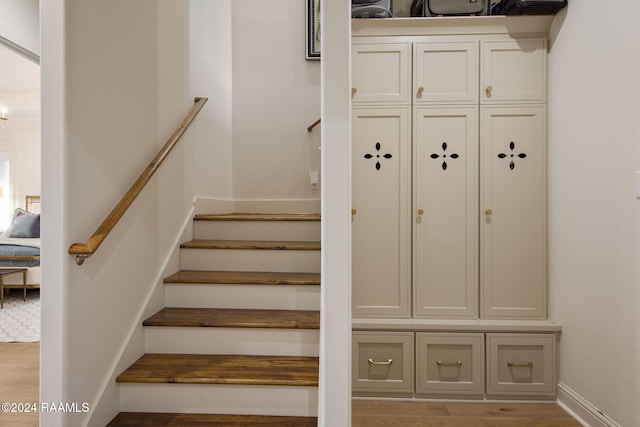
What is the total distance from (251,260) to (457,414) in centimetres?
161

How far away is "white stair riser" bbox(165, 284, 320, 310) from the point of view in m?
1.99

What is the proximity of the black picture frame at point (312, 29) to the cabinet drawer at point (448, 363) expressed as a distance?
2721mm

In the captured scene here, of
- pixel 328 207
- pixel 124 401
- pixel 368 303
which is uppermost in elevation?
pixel 328 207

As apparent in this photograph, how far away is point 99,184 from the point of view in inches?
60.4

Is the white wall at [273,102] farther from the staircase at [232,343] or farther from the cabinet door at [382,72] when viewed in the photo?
the staircase at [232,343]

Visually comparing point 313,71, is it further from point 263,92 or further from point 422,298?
point 422,298

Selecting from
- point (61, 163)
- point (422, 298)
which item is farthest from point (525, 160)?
point (61, 163)

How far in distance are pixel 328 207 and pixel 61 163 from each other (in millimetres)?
1018

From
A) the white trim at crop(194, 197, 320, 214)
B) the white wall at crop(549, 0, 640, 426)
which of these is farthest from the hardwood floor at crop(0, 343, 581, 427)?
the white trim at crop(194, 197, 320, 214)

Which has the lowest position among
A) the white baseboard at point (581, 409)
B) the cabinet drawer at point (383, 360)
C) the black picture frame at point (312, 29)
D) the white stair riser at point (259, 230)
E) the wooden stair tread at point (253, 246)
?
the white baseboard at point (581, 409)

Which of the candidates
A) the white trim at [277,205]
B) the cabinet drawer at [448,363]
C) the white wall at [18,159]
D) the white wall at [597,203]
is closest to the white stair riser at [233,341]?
the cabinet drawer at [448,363]

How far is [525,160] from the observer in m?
2.38

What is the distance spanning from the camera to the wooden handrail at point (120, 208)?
135 centimetres

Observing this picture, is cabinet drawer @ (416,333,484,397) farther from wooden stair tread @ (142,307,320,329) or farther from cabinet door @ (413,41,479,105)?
cabinet door @ (413,41,479,105)
